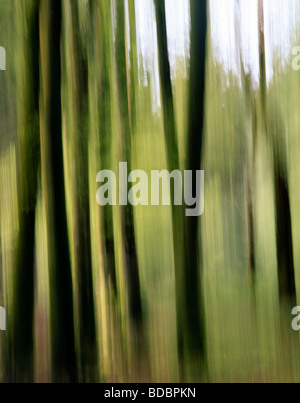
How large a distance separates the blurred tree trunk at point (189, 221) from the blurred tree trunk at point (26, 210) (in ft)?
0.54

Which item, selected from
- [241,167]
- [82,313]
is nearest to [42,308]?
[82,313]

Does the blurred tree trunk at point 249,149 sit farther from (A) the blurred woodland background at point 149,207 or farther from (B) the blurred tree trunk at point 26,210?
(B) the blurred tree trunk at point 26,210

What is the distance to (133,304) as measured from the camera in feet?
1.80

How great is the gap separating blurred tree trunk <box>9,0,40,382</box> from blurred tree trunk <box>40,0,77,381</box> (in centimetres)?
1

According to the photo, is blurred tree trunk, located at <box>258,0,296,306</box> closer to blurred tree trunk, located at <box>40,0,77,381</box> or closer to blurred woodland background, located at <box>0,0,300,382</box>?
blurred woodland background, located at <box>0,0,300,382</box>

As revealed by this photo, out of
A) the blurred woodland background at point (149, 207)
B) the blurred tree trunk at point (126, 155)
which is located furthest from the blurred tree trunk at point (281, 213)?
the blurred tree trunk at point (126, 155)

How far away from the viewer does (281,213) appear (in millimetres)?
542

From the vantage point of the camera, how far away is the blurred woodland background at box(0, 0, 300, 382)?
1.78 feet

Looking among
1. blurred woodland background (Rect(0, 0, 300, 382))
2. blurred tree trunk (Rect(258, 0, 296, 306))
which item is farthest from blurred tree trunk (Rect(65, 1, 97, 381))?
blurred tree trunk (Rect(258, 0, 296, 306))

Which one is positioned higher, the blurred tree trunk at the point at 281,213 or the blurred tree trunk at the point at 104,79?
the blurred tree trunk at the point at 104,79

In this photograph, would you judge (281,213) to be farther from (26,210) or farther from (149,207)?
(26,210)

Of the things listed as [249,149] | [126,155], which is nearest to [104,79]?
[126,155]

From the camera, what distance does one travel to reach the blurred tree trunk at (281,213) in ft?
1.78

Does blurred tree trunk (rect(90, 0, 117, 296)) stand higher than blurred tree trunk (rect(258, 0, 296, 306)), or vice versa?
blurred tree trunk (rect(90, 0, 117, 296))
